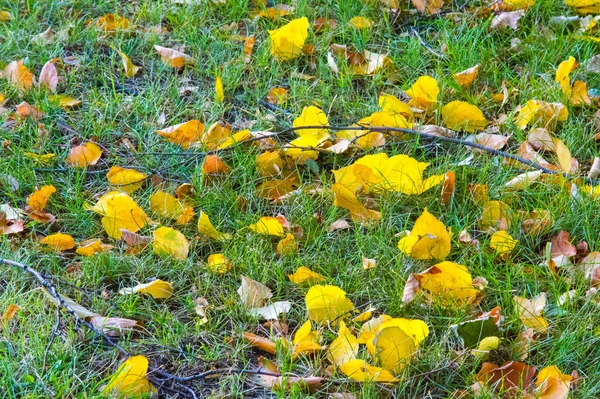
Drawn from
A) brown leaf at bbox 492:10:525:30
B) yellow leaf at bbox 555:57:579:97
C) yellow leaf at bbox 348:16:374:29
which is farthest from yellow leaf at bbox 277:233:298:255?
brown leaf at bbox 492:10:525:30

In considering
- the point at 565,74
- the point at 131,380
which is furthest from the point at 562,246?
the point at 131,380

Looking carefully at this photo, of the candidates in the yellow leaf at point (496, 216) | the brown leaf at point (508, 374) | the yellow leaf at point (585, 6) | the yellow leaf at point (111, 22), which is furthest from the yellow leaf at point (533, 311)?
the yellow leaf at point (111, 22)

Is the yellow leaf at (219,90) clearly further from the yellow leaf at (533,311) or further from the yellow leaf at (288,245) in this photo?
the yellow leaf at (533,311)

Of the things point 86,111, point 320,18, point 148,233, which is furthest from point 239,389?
point 320,18

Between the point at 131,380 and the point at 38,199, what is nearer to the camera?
the point at 131,380

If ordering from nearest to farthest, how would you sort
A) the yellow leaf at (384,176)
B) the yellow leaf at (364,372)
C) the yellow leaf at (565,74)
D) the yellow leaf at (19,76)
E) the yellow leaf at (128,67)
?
the yellow leaf at (364,372) < the yellow leaf at (384,176) < the yellow leaf at (565,74) < the yellow leaf at (19,76) < the yellow leaf at (128,67)

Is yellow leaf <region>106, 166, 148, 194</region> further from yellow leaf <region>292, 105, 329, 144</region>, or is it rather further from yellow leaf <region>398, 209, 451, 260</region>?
yellow leaf <region>398, 209, 451, 260</region>

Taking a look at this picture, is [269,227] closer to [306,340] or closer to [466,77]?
[306,340]
